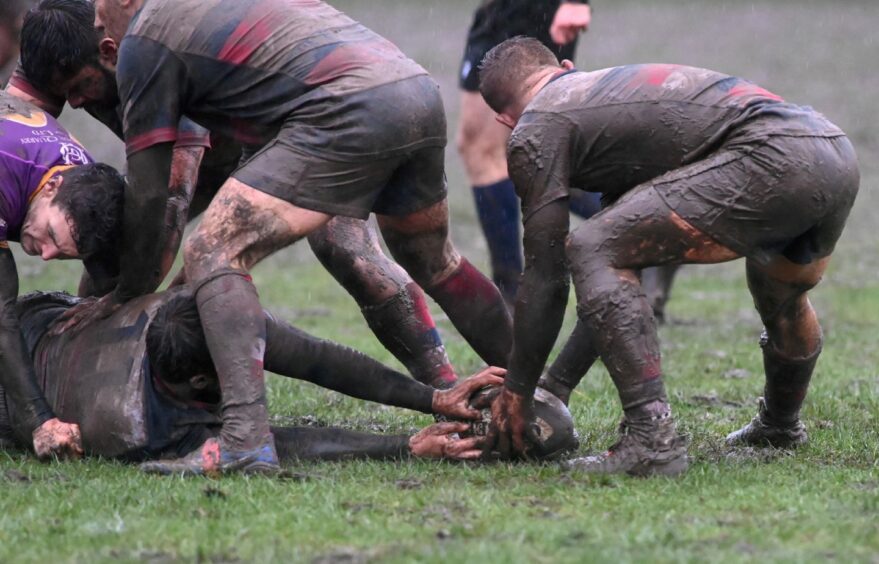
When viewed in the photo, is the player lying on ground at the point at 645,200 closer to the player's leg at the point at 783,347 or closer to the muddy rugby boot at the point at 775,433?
the player's leg at the point at 783,347

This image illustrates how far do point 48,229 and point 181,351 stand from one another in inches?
29.6

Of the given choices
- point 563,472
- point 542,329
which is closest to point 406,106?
point 542,329

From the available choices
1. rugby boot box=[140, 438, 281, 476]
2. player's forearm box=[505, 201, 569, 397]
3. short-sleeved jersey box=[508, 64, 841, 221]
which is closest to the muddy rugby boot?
player's forearm box=[505, 201, 569, 397]

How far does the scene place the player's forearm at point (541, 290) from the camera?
15.1 feet

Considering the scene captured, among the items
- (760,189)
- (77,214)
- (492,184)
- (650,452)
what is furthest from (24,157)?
(492,184)

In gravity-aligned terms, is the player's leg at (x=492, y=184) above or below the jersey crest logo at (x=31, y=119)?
below

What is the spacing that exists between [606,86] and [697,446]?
4.81ft

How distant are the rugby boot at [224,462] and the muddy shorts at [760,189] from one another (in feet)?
5.08

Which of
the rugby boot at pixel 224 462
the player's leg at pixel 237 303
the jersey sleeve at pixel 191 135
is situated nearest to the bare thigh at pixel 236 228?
the player's leg at pixel 237 303

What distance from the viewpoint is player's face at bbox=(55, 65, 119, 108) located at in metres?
5.27

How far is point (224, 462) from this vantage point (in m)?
4.40

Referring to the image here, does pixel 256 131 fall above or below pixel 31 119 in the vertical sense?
above

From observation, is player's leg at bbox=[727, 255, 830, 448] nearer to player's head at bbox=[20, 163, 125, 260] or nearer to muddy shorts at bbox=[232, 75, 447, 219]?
muddy shorts at bbox=[232, 75, 447, 219]

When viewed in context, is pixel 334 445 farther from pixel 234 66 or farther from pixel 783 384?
pixel 783 384
